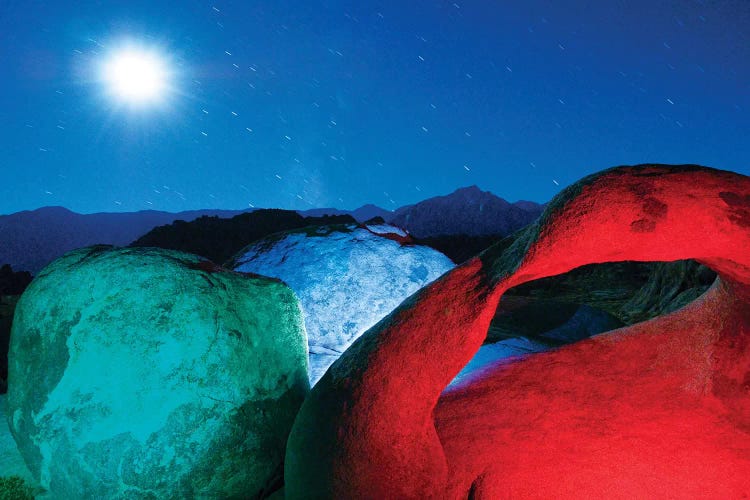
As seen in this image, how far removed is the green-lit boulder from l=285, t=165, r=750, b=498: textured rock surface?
1.60ft

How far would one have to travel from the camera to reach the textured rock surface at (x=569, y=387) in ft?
7.37

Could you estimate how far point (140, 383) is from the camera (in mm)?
2727

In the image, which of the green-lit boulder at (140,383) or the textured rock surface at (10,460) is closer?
the green-lit boulder at (140,383)

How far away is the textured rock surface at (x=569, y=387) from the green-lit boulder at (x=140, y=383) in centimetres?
49

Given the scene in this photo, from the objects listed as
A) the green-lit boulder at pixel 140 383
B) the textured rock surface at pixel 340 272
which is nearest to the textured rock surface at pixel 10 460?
the green-lit boulder at pixel 140 383

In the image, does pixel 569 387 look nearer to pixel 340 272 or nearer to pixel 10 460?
pixel 340 272

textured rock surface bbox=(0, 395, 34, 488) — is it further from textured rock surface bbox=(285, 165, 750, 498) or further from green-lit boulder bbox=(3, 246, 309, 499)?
textured rock surface bbox=(285, 165, 750, 498)

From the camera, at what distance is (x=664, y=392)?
3.22 meters

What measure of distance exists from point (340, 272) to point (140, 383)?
1.95 metres

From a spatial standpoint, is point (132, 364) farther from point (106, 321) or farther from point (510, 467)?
point (510, 467)

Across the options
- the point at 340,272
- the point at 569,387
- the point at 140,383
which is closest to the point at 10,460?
the point at 140,383

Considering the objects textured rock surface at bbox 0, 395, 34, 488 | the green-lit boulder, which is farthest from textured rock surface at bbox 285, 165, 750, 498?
textured rock surface at bbox 0, 395, 34, 488

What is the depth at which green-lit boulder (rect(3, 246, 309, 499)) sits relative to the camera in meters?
2.70

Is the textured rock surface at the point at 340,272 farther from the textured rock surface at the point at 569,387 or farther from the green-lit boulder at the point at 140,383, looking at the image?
the textured rock surface at the point at 569,387
